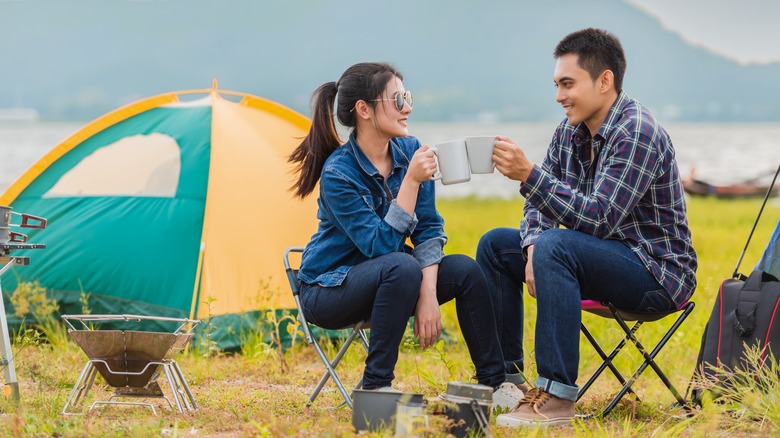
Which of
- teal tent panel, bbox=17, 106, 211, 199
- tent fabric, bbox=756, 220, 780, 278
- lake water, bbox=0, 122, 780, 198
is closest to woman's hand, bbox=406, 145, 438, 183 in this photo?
tent fabric, bbox=756, 220, 780, 278

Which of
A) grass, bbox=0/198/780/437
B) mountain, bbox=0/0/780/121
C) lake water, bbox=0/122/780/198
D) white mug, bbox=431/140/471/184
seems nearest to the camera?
grass, bbox=0/198/780/437

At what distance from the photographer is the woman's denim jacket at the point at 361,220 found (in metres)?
A: 2.79

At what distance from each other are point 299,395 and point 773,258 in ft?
5.69

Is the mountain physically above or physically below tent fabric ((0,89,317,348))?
above

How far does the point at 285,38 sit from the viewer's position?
17388 centimetres

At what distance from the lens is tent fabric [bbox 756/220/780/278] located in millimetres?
2959

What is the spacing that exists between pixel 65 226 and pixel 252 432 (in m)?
2.51

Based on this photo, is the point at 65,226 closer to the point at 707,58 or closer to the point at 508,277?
the point at 508,277

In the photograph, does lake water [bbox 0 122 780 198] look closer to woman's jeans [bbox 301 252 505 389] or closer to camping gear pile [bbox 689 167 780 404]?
camping gear pile [bbox 689 167 780 404]

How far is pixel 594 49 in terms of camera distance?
2.89 m

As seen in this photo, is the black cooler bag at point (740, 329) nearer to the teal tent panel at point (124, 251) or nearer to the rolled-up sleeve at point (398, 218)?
the rolled-up sleeve at point (398, 218)

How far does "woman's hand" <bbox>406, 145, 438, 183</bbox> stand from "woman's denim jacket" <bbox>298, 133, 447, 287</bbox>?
5.1 inches

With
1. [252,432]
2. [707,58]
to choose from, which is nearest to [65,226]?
[252,432]

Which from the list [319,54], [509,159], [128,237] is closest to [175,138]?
[128,237]
